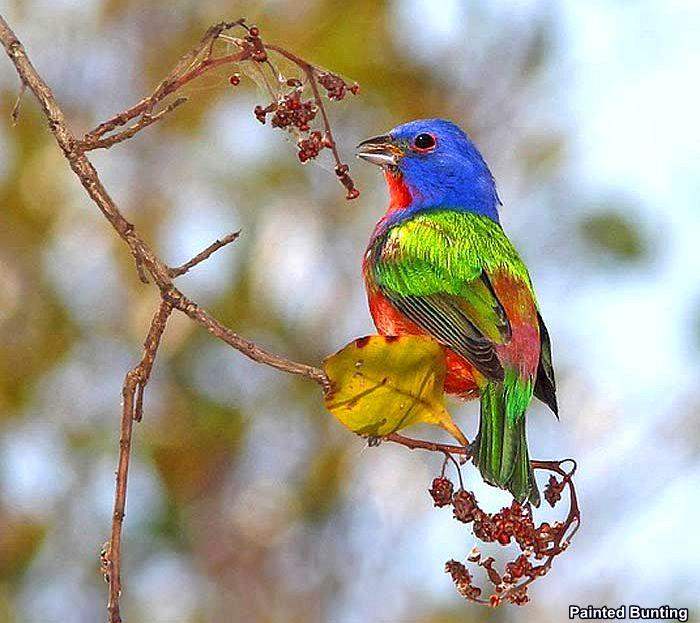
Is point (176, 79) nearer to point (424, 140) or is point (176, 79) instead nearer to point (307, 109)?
point (307, 109)

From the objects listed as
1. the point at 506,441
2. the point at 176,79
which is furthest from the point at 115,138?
the point at 506,441

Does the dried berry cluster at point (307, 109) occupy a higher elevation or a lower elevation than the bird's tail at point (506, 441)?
higher

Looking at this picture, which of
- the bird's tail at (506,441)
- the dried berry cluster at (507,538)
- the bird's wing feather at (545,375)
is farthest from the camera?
the bird's wing feather at (545,375)

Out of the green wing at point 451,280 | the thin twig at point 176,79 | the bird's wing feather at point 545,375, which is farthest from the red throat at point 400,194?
the thin twig at point 176,79

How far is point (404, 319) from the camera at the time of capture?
3.97 metres

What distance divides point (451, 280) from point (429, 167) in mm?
985

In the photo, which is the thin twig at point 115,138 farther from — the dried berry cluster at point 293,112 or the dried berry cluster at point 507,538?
the dried berry cluster at point 507,538

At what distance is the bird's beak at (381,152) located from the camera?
4.85m

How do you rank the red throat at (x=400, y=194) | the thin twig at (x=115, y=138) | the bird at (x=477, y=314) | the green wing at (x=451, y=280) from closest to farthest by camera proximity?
the thin twig at (x=115, y=138), the bird at (x=477, y=314), the green wing at (x=451, y=280), the red throat at (x=400, y=194)

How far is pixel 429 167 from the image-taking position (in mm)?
4863

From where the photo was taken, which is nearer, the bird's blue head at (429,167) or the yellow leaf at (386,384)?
the yellow leaf at (386,384)

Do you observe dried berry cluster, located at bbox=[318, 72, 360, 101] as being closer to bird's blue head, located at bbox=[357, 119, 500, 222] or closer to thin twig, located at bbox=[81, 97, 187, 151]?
thin twig, located at bbox=[81, 97, 187, 151]

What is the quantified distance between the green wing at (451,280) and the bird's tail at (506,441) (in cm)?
8

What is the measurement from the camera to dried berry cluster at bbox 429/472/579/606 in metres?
2.93
